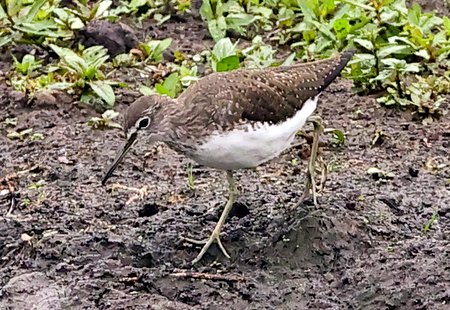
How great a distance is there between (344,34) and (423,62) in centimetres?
64

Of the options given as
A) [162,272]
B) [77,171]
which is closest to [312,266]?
[162,272]

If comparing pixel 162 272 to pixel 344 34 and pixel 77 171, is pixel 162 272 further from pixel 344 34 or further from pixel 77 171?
pixel 344 34

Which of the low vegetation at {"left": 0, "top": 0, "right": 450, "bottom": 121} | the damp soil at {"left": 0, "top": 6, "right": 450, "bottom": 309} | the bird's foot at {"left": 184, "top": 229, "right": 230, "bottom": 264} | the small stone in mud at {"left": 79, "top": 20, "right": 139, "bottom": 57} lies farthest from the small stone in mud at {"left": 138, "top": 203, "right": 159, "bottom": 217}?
the small stone in mud at {"left": 79, "top": 20, "right": 139, "bottom": 57}

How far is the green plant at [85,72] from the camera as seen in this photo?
24.8 feet

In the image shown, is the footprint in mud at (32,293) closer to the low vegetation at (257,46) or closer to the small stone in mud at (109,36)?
the low vegetation at (257,46)

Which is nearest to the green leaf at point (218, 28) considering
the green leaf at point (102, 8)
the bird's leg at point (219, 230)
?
the green leaf at point (102, 8)

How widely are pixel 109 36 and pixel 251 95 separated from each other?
10.2 feet

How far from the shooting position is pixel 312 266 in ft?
18.1

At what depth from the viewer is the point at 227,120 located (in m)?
5.38

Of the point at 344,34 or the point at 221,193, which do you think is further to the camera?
the point at 344,34

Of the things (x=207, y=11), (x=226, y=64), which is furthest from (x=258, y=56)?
(x=207, y=11)

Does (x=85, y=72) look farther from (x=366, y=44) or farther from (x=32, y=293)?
(x=32, y=293)

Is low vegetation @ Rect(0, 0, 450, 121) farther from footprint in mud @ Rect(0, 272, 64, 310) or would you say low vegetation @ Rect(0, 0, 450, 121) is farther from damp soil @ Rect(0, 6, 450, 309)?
footprint in mud @ Rect(0, 272, 64, 310)

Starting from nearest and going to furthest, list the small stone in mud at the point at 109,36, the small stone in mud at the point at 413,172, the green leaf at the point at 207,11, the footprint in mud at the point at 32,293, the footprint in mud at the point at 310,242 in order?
1. the footprint in mud at the point at 32,293
2. the footprint in mud at the point at 310,242
3. the small stone in mud at the point at 413,172
4. the small stone in mud at the point at 109,36
5. the green leaf at the point at 207,11
